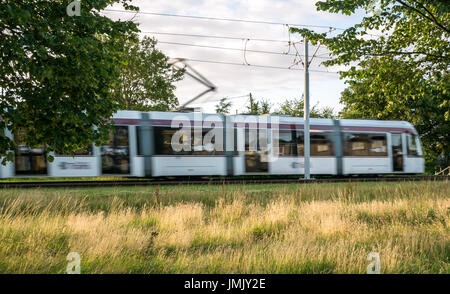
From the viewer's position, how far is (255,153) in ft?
58.1

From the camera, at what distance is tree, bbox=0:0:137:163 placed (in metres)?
7.00

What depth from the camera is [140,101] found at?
93.9 feet

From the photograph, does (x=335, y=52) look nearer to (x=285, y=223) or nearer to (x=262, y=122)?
(x=262, y=122)

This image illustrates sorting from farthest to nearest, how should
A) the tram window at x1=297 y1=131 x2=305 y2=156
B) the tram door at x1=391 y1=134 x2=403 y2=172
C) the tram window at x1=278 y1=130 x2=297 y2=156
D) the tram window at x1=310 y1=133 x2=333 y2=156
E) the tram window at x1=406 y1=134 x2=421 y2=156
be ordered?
the tram window at x1=406 y1=134 x2=421 y2=156 < the tram door at x1=391 y1=134 x2=403 y2=172 < the tram window at x1=310 y1=133 x2=333 y2=156 < the tram window at x1=297 y1=131 x2=305 y2=156 < the tram window at x1=278 y1=130 x2=297 y2=156

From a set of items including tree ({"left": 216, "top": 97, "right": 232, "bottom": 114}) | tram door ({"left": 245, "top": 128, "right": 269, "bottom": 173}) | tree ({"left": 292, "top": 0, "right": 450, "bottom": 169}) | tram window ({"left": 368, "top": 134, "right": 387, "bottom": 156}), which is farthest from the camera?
tree ({"left": 216, "top": 97, "right": 232, "bottom": 114})

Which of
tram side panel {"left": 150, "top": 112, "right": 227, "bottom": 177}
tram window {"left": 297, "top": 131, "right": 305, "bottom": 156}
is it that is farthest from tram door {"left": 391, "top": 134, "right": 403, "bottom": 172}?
tram side panel {"left": 150, "top": 112, "right": 227, "bottom": 177}

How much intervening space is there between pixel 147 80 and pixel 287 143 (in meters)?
14.3

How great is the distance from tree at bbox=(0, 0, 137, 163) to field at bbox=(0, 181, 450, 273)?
1831 millimetres

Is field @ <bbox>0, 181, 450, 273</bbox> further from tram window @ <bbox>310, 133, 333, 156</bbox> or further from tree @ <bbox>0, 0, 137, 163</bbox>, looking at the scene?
tram window @ <bbox>310, 133, 333, 156</bbox>

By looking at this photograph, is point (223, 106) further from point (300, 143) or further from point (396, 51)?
point (396, 51)

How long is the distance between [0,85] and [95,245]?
170 inches

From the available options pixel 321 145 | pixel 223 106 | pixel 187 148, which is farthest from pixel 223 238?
pixel 223 106

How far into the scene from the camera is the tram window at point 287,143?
18203 mm

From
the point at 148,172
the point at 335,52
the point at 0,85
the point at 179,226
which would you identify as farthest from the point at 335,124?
the point at 0,85
